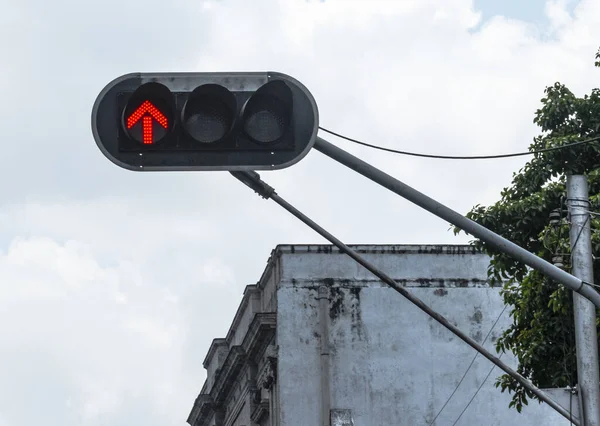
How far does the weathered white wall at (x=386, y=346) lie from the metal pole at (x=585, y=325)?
20192 mm

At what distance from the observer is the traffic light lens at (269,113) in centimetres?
888

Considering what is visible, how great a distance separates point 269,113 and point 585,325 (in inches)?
306

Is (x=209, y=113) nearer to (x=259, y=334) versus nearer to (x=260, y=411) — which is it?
(x=259, y=334)

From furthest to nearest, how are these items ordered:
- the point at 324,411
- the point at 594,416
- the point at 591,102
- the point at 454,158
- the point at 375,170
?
the point at 324,411, the point at 591,102, the point at 594,416, the point at 454,158, the point at 375,170

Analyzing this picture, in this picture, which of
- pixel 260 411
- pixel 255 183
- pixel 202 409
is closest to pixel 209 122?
pixel 255 183

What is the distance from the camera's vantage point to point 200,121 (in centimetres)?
885

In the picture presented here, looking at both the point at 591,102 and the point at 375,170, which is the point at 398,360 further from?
the point at 375,170

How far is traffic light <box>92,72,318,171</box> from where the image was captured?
28.9 feet

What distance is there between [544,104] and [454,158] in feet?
38.6

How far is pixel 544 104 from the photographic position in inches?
928

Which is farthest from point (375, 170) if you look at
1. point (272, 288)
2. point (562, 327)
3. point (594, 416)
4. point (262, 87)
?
point (272, 288)

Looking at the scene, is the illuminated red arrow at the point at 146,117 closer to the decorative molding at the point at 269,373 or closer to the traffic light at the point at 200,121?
the traffic light at the point at 200,121

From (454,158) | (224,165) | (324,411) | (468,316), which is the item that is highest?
(468,316)

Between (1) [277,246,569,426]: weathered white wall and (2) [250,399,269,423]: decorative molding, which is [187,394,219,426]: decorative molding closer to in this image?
(2) [250,399,269,423]: decorative molding
